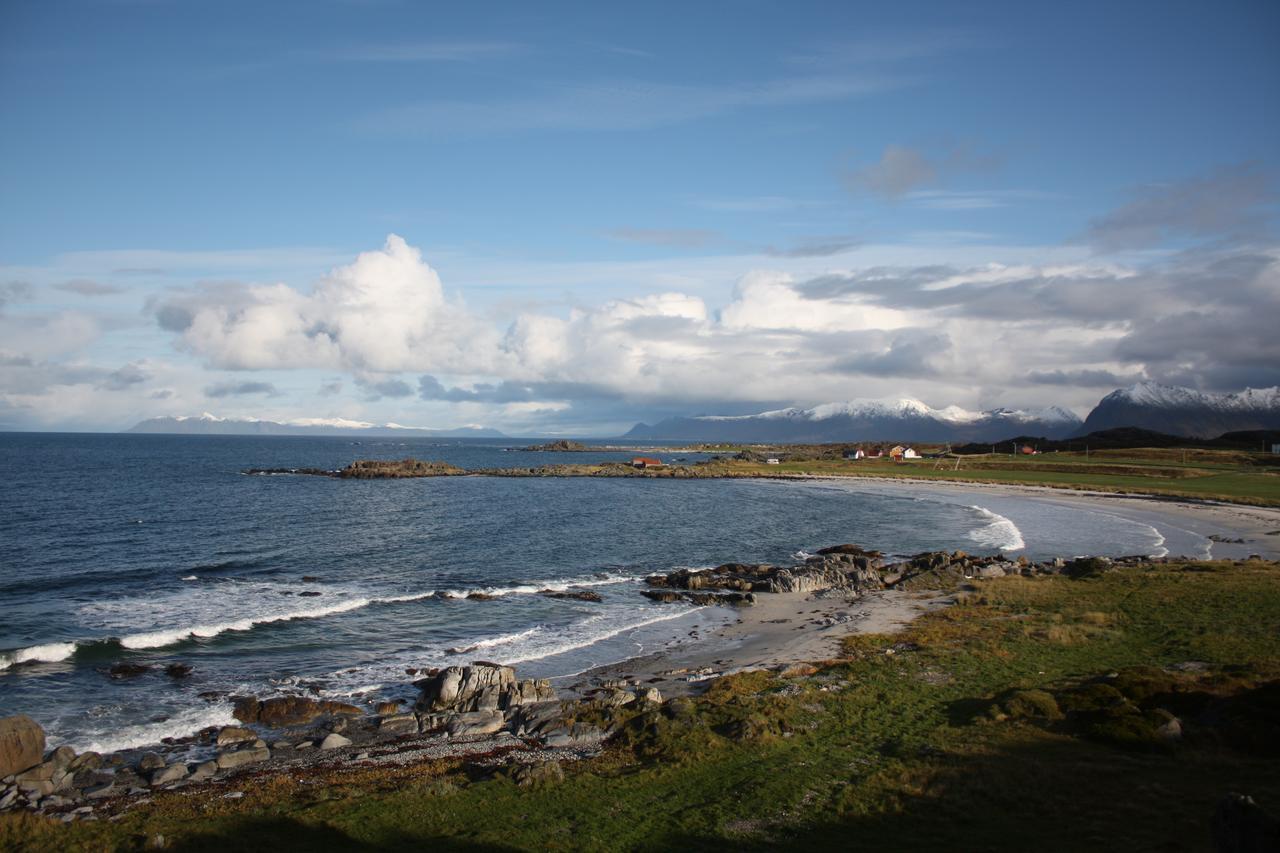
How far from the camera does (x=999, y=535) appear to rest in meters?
68.4

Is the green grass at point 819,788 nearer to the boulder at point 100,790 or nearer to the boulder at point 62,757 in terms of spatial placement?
the boulder at point 100,790

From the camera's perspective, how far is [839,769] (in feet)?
61.8

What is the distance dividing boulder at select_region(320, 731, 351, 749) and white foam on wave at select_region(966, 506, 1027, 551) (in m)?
52.8

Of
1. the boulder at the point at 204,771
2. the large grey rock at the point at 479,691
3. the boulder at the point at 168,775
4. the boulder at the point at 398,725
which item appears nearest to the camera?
the boulder at the point at 168,775

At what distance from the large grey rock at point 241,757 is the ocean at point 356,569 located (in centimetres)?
387

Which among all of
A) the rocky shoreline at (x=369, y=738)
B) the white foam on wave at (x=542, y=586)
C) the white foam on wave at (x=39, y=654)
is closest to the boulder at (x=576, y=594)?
the white foam on wave at (x=542, y=586)

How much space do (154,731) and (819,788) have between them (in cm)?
2075

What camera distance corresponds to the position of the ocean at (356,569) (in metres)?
30.1

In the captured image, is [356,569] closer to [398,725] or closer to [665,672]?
[665,672]

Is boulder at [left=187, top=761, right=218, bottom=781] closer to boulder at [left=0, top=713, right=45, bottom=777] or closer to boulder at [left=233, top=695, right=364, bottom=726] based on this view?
boulder at [left=233, top=695, right=364, bottom=726]

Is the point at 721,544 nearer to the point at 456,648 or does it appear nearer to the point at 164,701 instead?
the point at 456,648

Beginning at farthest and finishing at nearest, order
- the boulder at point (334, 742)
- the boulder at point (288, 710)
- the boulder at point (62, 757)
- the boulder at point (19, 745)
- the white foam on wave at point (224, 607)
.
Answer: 1. the white foam on wave at point (224, 607)
2. the boulder at point (288, 710)
3. the boulder at point (334, 742)
4. the boulder at point (62, 757)
5. the boulder at point (19, 745)

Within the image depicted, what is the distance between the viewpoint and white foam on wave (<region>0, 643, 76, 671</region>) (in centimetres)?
3138

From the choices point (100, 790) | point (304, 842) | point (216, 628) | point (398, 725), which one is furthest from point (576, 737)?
point (216, 628)
